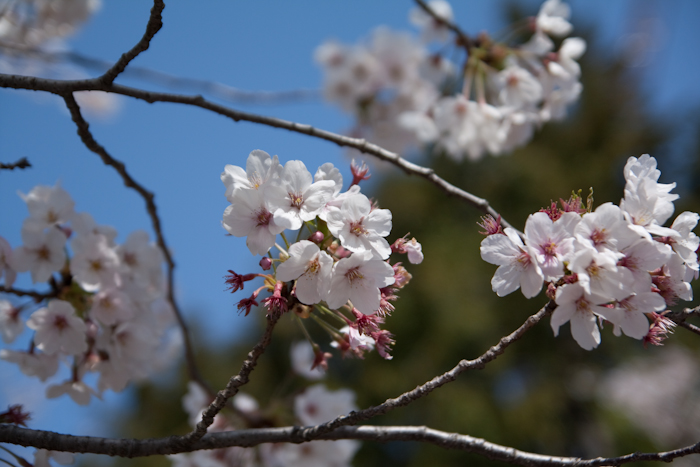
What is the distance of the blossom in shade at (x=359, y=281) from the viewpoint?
2.66 ft

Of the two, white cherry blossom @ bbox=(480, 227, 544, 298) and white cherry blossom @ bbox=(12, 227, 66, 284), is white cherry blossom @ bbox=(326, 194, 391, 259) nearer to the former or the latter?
white cherry blossom @ bbox=(480, 227, 544, 298)

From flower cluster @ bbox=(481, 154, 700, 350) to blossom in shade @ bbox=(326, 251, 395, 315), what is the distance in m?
0.18

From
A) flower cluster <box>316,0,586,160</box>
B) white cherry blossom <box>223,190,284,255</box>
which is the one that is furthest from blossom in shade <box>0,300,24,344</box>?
flower cluster <box>316,0,586,160</box>

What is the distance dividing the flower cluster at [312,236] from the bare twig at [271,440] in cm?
22

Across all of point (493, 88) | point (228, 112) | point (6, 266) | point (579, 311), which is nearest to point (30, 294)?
point (6, 266)

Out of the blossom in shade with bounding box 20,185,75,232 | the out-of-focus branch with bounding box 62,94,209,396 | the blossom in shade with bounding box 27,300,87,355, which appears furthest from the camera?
the blossom in shade with bounding box 20,185,75,232

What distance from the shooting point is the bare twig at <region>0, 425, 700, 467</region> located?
0.86 meters

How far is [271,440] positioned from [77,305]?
77 centimetres

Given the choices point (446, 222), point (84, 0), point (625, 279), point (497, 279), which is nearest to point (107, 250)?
point (497, 279)

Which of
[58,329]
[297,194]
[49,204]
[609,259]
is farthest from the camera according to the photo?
[49,204]

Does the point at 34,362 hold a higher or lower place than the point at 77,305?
lower

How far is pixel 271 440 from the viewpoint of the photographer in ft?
3.17

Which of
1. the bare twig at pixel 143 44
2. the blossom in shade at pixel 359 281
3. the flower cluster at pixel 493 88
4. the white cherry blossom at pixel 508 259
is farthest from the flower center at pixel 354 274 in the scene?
the flower cluster at pixel 493 88

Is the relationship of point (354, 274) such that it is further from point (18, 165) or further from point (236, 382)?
point (18, 165)
